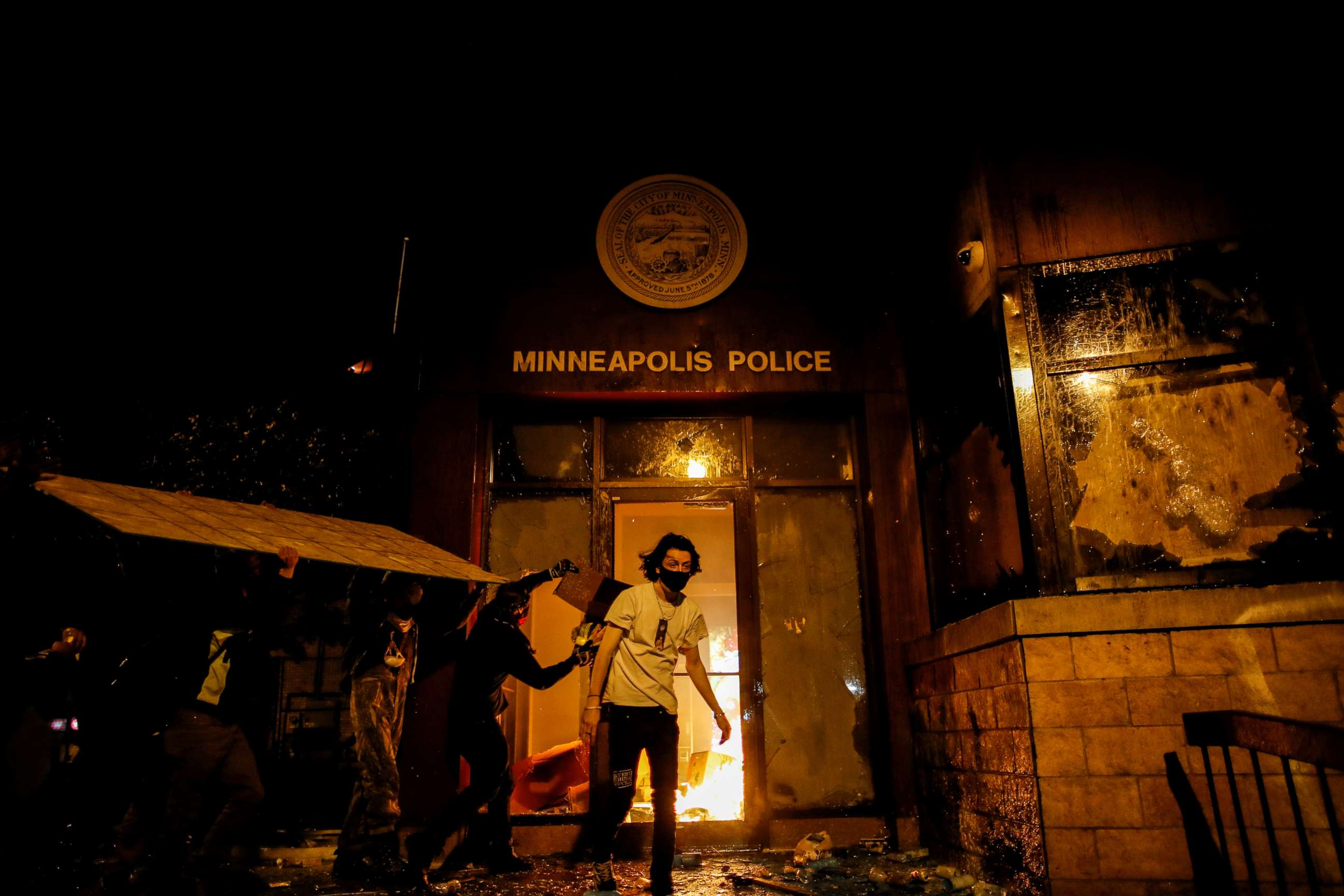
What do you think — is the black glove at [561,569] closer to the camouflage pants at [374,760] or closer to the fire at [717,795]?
the camouflage pants at [374,760]

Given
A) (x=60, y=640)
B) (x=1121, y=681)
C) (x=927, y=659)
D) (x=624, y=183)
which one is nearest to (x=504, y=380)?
(x=624, y=183)

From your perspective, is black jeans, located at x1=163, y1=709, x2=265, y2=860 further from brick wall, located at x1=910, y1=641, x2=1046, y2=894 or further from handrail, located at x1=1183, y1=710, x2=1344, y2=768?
handrail, located at x1=1183, y1=710, x2=1344, y2=768

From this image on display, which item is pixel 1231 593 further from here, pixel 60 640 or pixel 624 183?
pixel 60 640

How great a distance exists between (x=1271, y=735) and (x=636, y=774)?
328 cm

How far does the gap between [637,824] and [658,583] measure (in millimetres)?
2645

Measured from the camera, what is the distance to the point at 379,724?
5945 millimetres

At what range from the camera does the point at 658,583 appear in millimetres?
5348

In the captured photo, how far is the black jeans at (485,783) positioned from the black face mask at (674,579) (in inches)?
72.7

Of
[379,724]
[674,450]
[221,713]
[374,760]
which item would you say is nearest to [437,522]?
[379,724]

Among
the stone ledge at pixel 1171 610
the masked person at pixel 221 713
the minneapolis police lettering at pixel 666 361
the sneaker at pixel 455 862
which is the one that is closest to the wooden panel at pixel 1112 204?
the minneapolis police lettering at pixel 666 361

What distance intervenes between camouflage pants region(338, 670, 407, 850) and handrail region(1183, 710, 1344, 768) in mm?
5135

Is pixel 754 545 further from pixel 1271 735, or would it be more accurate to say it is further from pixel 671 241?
pixel 1271 735

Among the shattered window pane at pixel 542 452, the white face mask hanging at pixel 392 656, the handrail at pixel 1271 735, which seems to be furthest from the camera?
the shattered window pane at pixel 542 452

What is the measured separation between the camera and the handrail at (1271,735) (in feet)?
8.54
